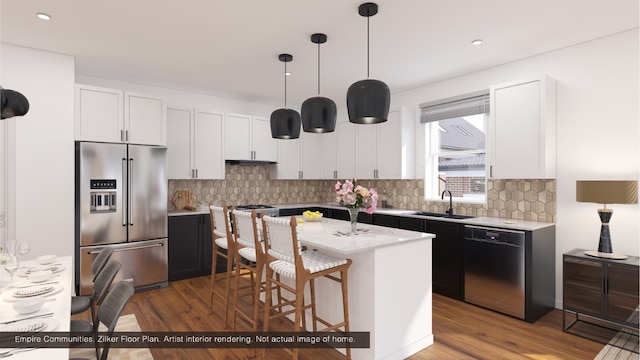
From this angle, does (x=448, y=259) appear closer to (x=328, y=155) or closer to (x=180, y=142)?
(x=328, y=155)

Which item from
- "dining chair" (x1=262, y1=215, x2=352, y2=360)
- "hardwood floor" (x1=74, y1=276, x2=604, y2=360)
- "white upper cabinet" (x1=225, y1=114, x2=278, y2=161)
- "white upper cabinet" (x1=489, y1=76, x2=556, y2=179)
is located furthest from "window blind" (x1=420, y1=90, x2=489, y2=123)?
"dining chair" (x1=262, y1=215, x2=352, y2=360)

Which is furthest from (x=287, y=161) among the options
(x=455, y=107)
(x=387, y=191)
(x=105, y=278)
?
(x=105, y=278)

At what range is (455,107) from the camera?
447cm

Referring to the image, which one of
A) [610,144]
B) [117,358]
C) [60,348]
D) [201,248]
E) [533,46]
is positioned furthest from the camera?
[201,248]

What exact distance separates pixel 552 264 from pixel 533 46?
7.43 feet

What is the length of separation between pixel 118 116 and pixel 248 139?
6.17 ft

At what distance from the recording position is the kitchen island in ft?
8.02

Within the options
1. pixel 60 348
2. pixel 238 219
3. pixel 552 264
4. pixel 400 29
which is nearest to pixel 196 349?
pixel 238 219

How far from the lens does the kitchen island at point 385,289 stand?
2.44 metres

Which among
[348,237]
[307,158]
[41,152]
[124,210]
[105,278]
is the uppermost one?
[307,158]

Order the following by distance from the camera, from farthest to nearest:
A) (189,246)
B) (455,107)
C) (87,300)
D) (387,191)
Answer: (387,191), (189,246), (455,107), (87,300)

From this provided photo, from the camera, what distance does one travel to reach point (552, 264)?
355 cm

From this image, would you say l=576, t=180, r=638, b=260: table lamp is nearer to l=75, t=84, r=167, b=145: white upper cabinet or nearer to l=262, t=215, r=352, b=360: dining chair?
l=262, t=215, r=352, b=360: dining chair

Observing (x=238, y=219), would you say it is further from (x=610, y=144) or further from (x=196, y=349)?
(x=610, y=144)
